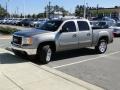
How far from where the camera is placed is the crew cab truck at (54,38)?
1055 cm

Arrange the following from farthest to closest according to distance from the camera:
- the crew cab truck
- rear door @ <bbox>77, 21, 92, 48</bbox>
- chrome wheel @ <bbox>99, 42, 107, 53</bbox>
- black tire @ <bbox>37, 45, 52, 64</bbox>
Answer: chrome wheel @ <bbox>99, 42, 107, 53</bbox>, rear door @ <bbox>77, 21, 92, 48</bbox>, black tire @ <bbox>37, 45, 52, 64</bbox>, the crew cab truck

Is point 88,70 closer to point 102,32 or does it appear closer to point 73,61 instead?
point 73,61

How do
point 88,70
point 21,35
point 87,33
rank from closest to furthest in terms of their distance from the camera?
point 88,70 < point 21,35 < point 87,33

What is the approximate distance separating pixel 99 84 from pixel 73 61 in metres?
3.68

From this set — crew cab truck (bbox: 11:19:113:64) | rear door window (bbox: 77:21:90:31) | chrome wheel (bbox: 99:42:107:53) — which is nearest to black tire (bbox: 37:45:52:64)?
crew cab truck (bbox: 11:19:113:64)

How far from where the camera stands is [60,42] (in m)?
11.4

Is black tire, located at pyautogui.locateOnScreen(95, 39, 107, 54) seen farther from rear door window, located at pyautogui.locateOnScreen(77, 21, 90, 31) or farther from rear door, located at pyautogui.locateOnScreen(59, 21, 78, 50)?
rear door, located at pyautogui.locateOnScreen(59, 21, 78, 50)

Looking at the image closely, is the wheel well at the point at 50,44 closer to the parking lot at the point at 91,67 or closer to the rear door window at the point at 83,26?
the parking lot at the point at 91,67

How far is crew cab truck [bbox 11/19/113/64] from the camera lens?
10555 mm

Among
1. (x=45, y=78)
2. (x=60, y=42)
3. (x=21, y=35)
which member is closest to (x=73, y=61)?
(x=60, y=42)

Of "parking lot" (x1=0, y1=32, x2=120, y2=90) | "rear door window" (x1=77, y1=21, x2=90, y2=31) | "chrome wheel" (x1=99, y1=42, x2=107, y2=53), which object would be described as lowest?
"parking lot" (x1=0, y1=32, x2=120, y2=90)

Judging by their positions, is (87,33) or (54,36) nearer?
(54,36)

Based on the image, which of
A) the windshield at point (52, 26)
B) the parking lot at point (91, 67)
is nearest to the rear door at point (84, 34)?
the parking lot at point (91, 67)

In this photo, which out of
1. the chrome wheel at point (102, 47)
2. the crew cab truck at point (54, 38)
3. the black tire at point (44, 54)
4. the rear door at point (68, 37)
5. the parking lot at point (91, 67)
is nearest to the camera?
the parking lot at point (91, 67)
